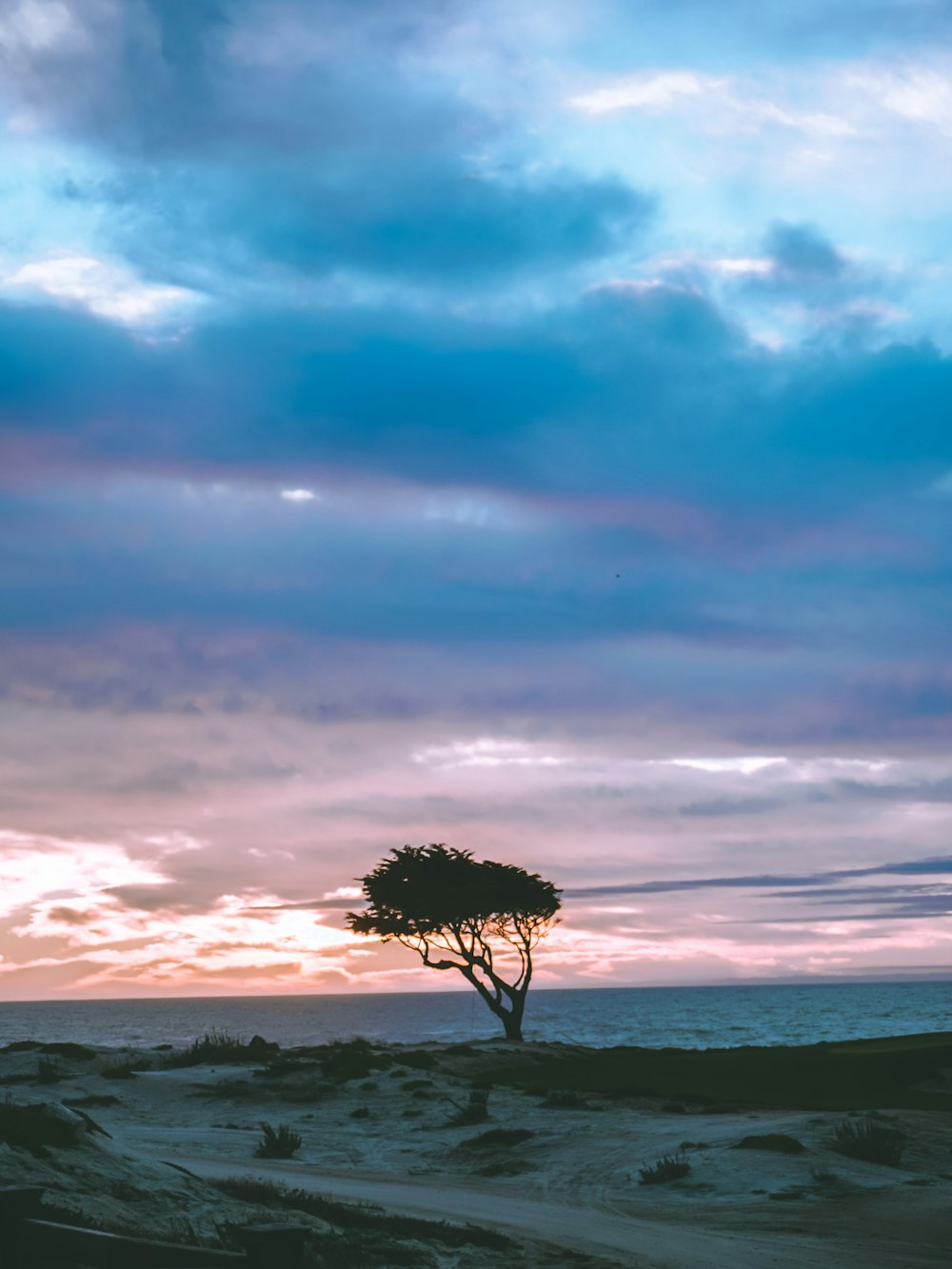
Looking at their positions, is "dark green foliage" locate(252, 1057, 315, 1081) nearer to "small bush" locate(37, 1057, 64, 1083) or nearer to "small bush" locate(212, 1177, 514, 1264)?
"small bush" locate(37, 1057, 64, 1083)

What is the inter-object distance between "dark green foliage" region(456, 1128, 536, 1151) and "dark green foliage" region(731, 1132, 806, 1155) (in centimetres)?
489

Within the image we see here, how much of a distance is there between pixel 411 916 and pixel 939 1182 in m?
33.5

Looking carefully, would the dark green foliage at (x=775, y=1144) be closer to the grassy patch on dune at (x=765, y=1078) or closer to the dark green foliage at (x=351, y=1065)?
the grassy patch on dune at (x=765, y=1078)

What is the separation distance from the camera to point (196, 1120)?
29.6 m

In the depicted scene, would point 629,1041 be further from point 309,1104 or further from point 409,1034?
point 309,1104

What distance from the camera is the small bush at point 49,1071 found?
32.4 metres

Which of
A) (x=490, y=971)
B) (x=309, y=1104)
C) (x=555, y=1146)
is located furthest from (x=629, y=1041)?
(x=555, y=1146)

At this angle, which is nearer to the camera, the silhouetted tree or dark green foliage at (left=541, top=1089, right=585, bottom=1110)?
dark green foliage at (left=541, top=1089, right=585, bottom=1110)

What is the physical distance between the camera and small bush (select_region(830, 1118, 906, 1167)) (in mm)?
21344

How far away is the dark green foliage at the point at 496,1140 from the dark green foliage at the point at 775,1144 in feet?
16.0

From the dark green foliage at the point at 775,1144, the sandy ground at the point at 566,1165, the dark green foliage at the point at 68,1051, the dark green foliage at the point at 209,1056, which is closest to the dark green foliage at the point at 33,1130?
the sandy ground at the point at 566,1165

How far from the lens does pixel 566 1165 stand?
22406 mm

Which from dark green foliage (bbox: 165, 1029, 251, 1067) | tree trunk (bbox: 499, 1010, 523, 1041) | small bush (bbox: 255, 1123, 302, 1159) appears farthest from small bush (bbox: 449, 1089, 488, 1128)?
tree trunk (bbox: 499, 1010, 523, 1041)

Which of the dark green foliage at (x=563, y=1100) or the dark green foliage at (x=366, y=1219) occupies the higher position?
the dark green foliage at (x=366, y=1219)
